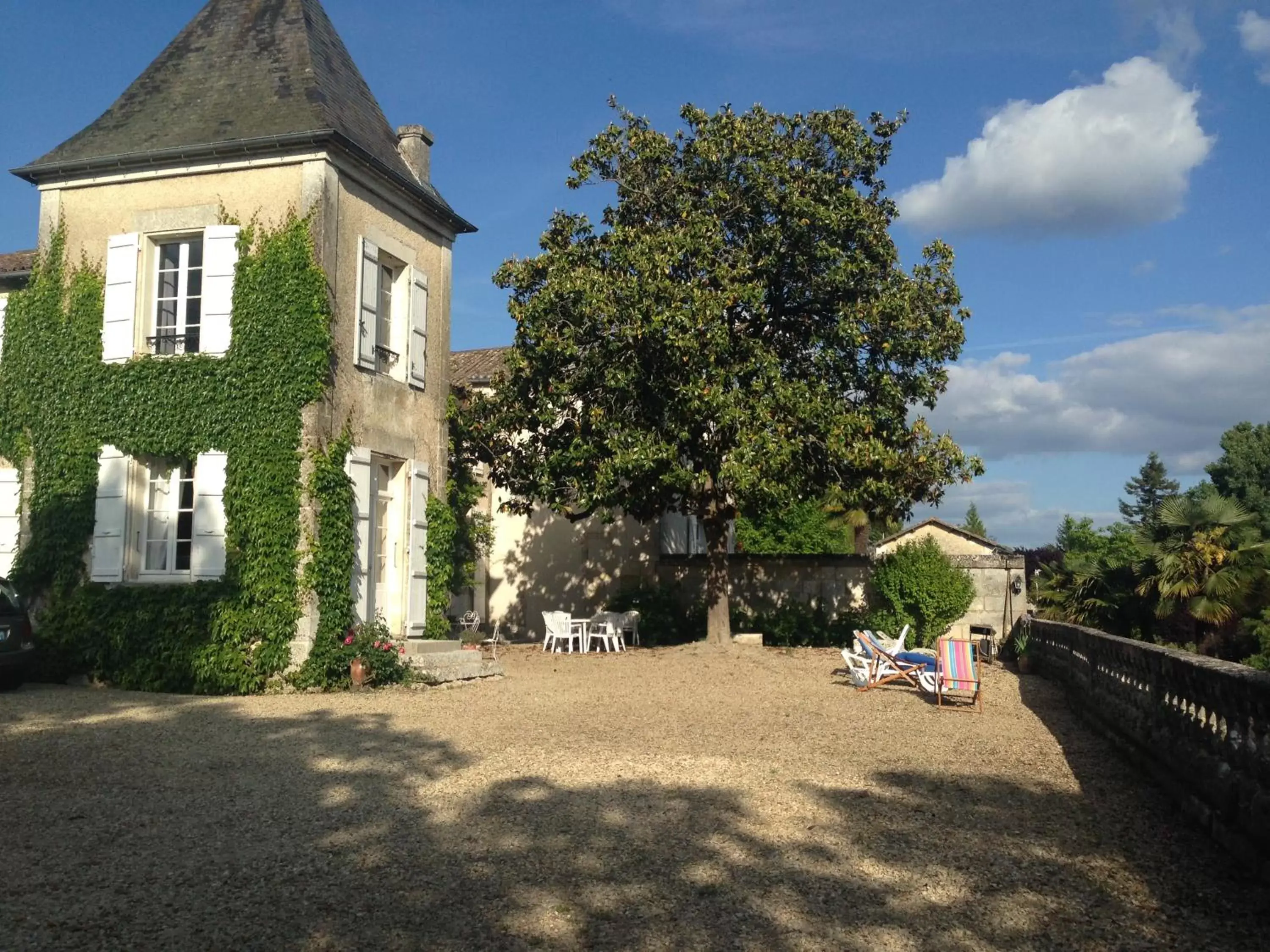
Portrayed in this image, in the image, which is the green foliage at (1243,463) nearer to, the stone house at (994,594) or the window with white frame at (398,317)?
the stone house at (994,594)

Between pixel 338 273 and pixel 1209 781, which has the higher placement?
pixel 338 273

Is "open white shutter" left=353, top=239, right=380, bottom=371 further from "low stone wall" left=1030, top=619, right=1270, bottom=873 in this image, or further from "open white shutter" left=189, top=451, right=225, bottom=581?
"low stone wall" left=1030, top=619, right=1270, bottom=873

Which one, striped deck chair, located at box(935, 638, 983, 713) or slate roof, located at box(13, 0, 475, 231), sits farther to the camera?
slate roof, located at box(13, 0, 475, 231)

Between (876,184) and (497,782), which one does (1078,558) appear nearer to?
(876,184)

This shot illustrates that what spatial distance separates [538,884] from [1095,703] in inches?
254

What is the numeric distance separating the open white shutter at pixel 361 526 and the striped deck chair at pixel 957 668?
6.34 meters

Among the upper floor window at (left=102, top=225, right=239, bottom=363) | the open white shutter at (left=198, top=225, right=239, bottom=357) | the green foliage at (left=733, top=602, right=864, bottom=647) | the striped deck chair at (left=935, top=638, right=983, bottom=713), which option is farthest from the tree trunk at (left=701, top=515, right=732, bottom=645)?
the upper floor window at (left=102, top=225, right=239, bottom=363)

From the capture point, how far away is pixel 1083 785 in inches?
272

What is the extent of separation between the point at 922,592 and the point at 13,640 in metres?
12.4

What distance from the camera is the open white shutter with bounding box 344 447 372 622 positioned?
12.3 meters

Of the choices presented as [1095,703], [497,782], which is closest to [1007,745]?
[1095,703]

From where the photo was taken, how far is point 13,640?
1120cm

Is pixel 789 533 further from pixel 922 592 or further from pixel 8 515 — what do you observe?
pixel 8 515

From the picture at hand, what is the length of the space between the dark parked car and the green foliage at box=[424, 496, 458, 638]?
174 inches
